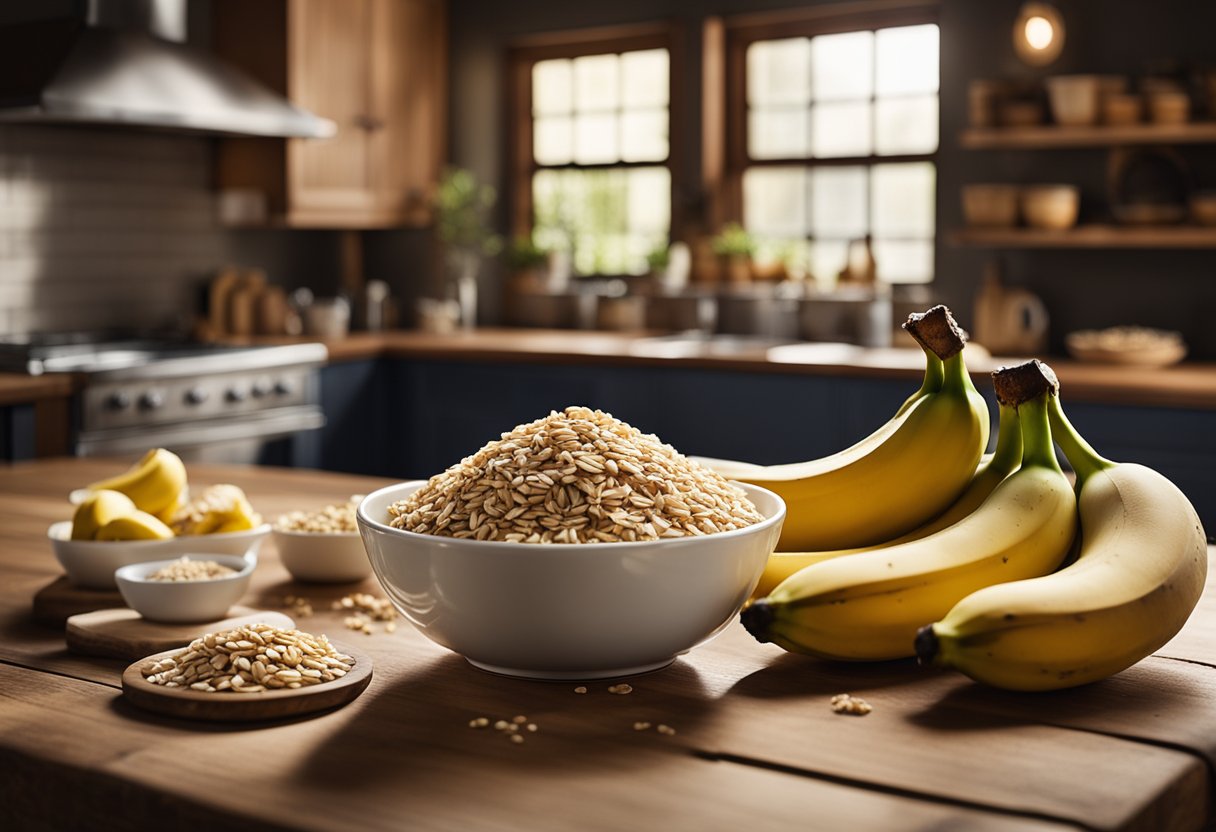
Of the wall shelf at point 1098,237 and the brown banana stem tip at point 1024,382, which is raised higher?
the wall shelf at point 1098,237

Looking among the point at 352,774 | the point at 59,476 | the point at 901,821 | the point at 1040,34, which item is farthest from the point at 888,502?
the point at 1040,34

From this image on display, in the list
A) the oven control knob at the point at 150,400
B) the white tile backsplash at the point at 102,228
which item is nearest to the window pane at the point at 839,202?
the white tile backsplash at the point at 102,228

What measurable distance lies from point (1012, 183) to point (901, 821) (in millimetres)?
4150

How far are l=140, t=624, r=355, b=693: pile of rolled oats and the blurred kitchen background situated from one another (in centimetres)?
293

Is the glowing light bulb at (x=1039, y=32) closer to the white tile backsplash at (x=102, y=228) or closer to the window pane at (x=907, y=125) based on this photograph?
the window pane at (x=907, y=125)

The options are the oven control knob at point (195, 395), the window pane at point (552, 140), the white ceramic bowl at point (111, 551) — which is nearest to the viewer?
the white ceramic bowl at point (111, 551)

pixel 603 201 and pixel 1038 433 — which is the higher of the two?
pixel 603 201

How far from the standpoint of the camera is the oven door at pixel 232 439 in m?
3.99

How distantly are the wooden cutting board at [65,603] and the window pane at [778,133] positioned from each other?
168 inches

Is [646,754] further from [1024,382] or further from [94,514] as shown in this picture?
[94,514]

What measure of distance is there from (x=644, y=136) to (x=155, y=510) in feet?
13.8

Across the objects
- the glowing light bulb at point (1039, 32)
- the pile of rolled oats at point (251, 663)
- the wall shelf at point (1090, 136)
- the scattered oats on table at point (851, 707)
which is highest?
the glowing light bulb at point (1039, 32)

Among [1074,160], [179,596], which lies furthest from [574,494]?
[1074,160]

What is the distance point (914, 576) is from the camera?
1.19 metres
